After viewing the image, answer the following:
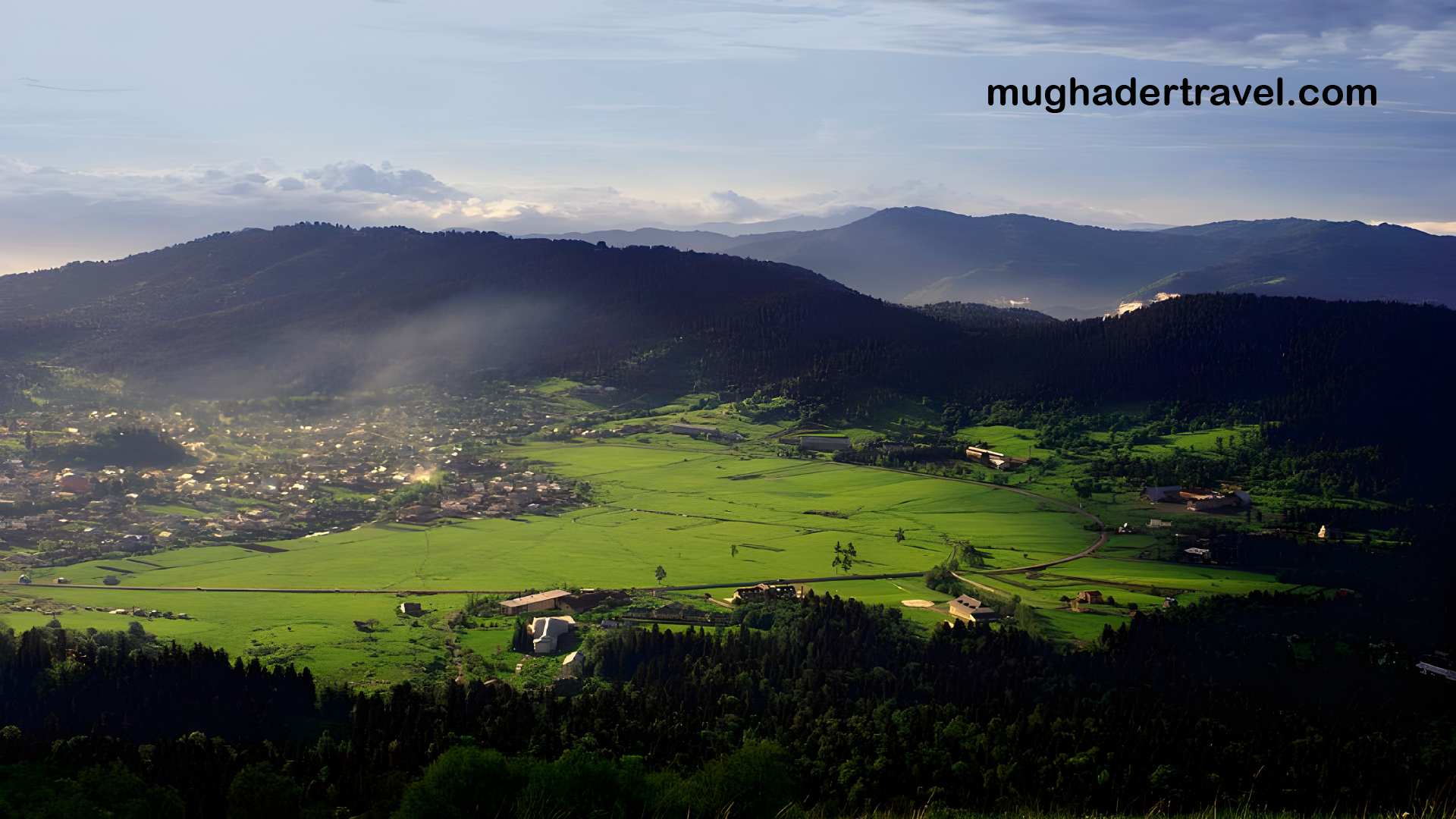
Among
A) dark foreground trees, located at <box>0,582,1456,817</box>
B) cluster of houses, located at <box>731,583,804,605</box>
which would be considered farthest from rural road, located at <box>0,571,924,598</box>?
dark foreground trees, located at <box>0,582,1456,817</box>

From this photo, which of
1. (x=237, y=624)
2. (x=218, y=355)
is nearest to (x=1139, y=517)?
(x=237, y=624)

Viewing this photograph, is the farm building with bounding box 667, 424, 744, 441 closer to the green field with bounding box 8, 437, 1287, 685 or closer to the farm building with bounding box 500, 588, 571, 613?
the green field with bounding box 8, 437, 1287, 685

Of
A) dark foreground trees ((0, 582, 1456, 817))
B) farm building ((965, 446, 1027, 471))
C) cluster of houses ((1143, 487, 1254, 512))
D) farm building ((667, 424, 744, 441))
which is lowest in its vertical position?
dark foreground trees ((0, 582, 1456, 817))

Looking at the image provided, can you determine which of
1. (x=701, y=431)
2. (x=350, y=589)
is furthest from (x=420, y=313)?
(x=350, y=589)

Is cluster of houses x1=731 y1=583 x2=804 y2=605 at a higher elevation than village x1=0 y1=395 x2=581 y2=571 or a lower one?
lower

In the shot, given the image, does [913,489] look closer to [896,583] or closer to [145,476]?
[896,583]
